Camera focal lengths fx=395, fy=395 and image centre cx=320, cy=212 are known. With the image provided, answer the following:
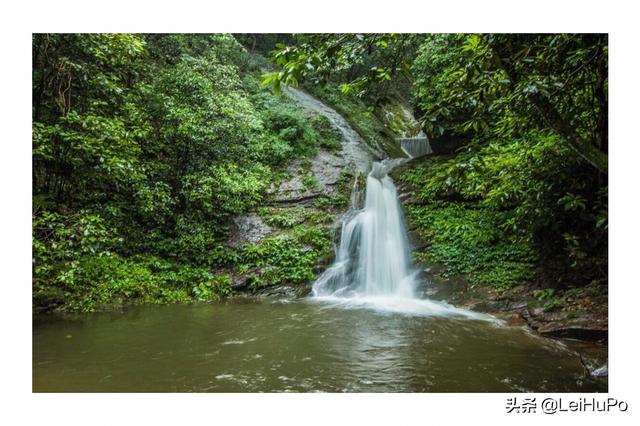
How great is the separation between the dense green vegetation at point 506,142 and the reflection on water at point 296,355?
70.3 inches

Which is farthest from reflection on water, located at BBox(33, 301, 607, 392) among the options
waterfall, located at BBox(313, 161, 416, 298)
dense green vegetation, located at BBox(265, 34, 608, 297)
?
waterfall, located at BBox(313, 161, 416, 298)

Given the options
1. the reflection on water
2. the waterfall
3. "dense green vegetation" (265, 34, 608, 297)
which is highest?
"dense green vegetation" (265, 34, 608, 297)

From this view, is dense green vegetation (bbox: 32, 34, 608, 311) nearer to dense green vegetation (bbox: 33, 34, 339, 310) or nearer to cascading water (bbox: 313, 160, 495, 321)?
dense green vegetation (bbox: 33, 34, 339, 310)

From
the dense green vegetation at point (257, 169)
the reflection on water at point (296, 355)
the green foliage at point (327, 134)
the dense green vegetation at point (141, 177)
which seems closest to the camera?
the dense green vegetation at point (257, 169)

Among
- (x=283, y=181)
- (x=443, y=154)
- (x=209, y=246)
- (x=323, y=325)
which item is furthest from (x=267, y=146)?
(x=323, y=325)

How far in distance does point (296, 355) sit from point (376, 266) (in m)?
4.98

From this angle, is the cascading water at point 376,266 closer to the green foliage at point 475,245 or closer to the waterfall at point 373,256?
the waterfall at point 373,256

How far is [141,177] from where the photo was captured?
7.23 metres

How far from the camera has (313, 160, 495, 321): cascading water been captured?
805 centimetres

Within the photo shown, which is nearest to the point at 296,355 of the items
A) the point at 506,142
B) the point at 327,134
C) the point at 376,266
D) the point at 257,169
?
the point at 376,266

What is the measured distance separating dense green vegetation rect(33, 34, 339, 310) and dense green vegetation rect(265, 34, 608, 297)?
10.6ft

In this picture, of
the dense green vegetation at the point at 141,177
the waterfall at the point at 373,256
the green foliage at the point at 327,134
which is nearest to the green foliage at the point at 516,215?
the waterfall at the point at 373,256

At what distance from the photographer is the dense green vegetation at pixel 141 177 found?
6312 millimetres

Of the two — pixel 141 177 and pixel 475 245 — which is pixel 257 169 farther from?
pixel 475 245
